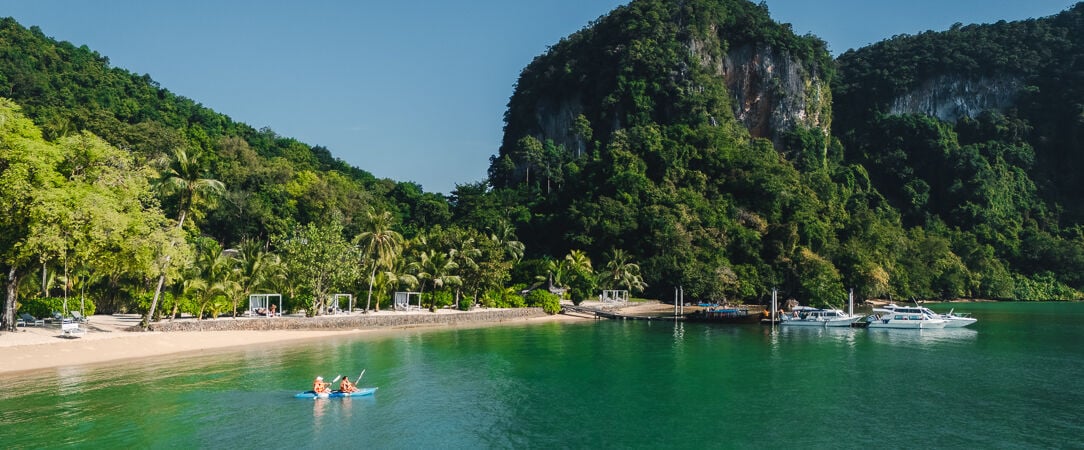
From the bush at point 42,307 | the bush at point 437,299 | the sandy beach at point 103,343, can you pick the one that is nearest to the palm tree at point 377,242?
the bush at point 437,299

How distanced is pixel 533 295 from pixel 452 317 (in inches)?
524

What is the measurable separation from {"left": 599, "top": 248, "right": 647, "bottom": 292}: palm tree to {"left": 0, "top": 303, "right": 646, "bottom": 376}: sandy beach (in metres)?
43.8

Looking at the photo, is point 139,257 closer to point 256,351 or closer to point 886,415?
point 256,351

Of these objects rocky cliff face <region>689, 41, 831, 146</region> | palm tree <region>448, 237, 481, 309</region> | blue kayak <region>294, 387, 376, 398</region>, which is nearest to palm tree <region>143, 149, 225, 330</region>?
blue kayak <region>294, 387, 376, 398</region>

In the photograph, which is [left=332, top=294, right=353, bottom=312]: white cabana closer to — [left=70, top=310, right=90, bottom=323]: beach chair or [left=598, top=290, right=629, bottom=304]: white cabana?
[left=70, top=310, right=90, bottom=323]: beach chair

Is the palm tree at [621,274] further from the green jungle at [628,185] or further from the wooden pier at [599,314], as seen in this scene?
the wooden pier at [599,314]

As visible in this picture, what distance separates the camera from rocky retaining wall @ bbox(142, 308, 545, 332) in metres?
43.5

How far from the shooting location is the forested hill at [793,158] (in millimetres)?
91688

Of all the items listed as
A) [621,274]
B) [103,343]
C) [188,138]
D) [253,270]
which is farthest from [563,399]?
[188,138]

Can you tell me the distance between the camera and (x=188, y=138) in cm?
9675

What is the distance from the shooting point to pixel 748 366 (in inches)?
1483

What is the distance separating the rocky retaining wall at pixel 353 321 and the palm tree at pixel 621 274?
1602 centimetres

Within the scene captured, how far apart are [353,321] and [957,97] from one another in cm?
15115

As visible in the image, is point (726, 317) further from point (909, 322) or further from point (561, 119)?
point (561, 119)
